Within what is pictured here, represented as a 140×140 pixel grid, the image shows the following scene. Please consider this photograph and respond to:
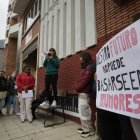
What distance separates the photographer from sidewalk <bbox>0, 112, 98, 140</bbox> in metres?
4.89

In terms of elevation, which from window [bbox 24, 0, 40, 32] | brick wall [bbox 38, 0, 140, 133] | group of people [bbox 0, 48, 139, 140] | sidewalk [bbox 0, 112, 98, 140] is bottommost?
sidewalk [bbox 0, 112, 98, 140]

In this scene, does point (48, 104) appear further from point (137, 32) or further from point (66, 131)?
point (137, 32)

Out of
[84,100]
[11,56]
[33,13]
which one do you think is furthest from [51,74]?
[11,56]

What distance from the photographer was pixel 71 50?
720 centimetres

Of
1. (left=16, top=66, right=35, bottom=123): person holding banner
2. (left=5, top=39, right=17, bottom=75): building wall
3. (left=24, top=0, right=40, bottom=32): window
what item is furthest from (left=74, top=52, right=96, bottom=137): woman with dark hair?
(left=5, top=39, right=17, bottom=75): building wall

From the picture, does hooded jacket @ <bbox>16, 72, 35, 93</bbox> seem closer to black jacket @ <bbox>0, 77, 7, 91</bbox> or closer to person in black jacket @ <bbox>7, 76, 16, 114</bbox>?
black jacket @ <bbox>0, 77, 7, 91</bbox>

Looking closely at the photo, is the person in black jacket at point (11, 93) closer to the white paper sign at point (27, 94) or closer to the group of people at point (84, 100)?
the group of people at point (84, 100)

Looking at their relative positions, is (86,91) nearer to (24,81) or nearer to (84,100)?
(84,100)

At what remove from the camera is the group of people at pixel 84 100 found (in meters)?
2.21

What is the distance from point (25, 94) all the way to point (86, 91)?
104 inches

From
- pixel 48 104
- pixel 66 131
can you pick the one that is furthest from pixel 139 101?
pixel 48 104

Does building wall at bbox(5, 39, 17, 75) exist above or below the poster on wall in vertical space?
above

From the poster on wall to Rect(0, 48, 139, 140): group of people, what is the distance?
207mm

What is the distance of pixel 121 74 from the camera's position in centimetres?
178
